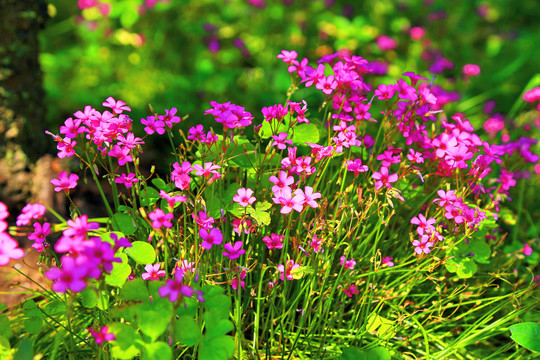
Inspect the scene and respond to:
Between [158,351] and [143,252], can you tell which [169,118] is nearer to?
[143,252]

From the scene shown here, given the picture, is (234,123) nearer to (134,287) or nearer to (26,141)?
(134,287)

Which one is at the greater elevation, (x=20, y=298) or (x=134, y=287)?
(x=134, y=287)

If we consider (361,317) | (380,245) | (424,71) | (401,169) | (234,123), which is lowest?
(424,71)

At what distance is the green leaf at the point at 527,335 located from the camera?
1.31 metres

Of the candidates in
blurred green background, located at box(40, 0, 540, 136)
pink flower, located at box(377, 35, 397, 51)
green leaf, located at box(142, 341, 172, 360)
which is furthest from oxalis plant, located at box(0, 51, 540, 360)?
pink flower, located at box(377, 35, 397, 51)

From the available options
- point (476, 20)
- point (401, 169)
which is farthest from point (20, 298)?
point (476, 20)

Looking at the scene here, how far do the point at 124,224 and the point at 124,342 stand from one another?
1.43 feet

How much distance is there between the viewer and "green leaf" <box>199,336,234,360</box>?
1032 millimetres

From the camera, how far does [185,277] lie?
1248 mm

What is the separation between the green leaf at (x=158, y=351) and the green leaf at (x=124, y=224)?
432 millimetres

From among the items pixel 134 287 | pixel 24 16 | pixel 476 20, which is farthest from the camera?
pixel 476 20

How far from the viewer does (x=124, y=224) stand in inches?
54.2

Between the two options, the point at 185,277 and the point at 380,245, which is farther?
the point at 380,245

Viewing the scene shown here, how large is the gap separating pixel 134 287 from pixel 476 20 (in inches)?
230
